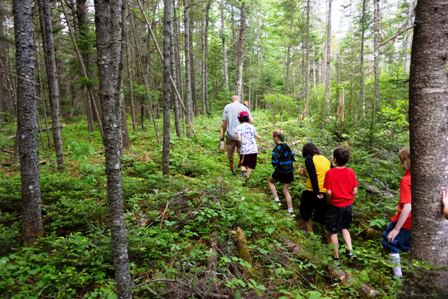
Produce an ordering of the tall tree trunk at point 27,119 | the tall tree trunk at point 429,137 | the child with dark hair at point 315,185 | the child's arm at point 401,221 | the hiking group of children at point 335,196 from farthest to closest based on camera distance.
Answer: the child with dark hair at point 315,185 → the tall tree trunk at point 27,119 → the hiking group of children at point 335,196 → the child's arm at point 401,221 → the tall tree trunk at point 429,137

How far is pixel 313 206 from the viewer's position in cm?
570

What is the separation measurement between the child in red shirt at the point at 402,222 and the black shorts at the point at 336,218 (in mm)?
691

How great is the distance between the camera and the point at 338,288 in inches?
162

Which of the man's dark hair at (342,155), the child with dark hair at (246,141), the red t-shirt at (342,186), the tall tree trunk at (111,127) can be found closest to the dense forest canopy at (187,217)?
the tall tree trunk at (111,127)

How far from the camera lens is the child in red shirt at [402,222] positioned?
158 inches

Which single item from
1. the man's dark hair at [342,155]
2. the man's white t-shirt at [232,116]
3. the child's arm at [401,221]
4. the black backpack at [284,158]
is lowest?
the child's arm at [401,221]

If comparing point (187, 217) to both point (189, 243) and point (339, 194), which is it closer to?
point (189, 243)

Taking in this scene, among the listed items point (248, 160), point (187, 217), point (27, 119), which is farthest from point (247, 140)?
point (27, 119)

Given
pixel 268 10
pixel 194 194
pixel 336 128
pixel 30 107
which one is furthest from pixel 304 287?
pixel 268 10

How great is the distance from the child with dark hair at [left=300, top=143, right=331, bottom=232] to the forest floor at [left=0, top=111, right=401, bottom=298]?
1.38ft

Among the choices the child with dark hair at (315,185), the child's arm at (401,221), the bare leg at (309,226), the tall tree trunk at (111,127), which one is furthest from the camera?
the bare leg at (309,226)

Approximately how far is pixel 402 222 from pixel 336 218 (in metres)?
1.08

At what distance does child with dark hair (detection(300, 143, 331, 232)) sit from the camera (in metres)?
5.47

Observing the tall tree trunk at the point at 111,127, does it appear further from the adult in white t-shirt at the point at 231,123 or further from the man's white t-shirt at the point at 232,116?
the man's white t-shirt at the point at 232,116
